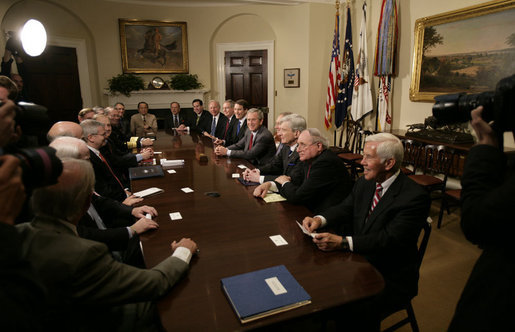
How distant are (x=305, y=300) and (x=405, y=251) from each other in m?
0.82

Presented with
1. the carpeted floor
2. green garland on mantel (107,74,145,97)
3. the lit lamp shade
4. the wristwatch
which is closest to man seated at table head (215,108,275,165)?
the carpeted floor

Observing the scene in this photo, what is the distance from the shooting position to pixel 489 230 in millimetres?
909

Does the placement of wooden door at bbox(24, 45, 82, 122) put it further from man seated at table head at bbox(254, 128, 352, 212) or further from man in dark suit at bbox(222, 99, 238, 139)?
→ man seated at table head at bbox(254, 128, 352, 212)

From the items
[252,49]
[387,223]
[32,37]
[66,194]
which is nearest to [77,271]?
[66,194]

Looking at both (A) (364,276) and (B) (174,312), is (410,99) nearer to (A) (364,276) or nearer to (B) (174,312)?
(A) (364,276)

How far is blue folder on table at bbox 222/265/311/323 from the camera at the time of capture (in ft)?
3.91

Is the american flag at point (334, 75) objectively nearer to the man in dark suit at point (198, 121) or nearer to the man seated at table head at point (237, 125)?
the man seated at table head at point (237, 125)

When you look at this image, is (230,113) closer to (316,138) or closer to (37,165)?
(316,138)

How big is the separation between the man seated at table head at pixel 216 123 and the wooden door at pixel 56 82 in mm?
3565

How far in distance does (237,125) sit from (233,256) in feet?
13.8

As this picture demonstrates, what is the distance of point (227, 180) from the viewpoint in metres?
3.02

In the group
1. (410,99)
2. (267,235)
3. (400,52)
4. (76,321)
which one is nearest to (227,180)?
(267,235)

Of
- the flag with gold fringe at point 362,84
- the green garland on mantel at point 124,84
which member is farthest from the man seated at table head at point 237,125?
the green garland on mantel at point 124,84

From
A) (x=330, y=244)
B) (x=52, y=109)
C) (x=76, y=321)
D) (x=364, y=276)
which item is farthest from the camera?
(x=52, y=109)
